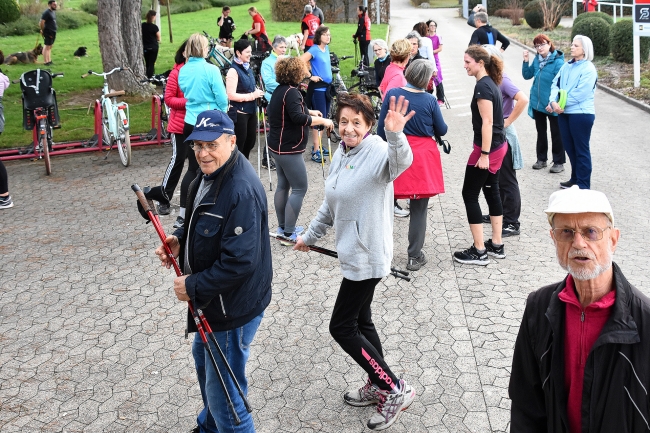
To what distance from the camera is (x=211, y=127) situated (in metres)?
4.16

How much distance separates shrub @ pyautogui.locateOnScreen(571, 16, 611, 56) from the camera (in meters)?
24.4

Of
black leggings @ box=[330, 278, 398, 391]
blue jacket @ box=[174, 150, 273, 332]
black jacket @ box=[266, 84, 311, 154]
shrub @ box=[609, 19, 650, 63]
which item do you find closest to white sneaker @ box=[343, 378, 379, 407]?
black leggings @ box=[330, 278, 398, 391]

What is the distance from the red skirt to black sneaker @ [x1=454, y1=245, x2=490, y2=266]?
0.78 m

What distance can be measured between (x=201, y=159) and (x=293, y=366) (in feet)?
6.95

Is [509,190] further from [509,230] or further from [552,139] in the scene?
[552,139]

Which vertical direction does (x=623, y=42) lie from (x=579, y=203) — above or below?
above

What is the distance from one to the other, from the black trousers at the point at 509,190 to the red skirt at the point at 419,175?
1272mm

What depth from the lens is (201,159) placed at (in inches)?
162

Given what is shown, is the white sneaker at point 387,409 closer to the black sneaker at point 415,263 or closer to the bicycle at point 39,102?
the black sneaker at point 415,263

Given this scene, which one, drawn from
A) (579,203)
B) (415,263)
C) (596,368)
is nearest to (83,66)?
(415,263)

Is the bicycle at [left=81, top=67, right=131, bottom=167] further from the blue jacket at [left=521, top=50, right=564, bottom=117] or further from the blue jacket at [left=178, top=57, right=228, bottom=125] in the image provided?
the blue jacket at [left=521, top=50, right=564, bottom=117]

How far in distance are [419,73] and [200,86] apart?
272cm

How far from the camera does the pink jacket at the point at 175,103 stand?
8.77m

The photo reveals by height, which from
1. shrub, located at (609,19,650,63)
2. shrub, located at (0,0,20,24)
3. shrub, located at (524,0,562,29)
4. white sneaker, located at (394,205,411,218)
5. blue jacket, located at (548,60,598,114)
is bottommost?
white sneaker, located at (394,205,411,218)
